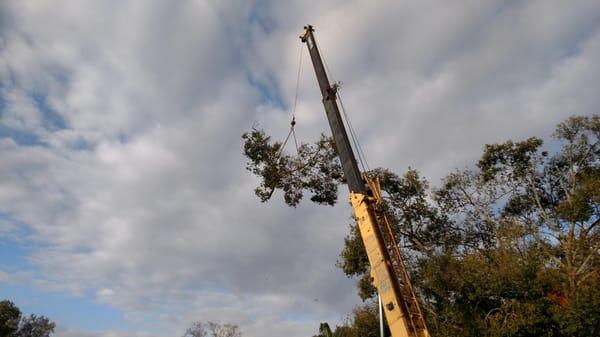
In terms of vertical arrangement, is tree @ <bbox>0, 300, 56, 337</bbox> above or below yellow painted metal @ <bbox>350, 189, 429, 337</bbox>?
above

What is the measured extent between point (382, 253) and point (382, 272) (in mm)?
Answer: 432

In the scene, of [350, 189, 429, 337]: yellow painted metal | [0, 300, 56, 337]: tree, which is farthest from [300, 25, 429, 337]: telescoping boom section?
[0, 300, 56, 337]: tree

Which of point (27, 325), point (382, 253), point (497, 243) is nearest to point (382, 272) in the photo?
point (382, 253)

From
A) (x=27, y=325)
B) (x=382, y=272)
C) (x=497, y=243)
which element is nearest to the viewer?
(x=382, y=272)

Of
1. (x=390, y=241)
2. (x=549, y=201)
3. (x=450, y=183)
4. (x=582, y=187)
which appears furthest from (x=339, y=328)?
(x=390, y=241)

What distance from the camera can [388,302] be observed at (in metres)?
A: 8.94

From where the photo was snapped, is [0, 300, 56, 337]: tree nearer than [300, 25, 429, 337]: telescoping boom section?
No

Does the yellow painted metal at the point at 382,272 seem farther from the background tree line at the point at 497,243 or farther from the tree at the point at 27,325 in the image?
the tree at the point at 27,325

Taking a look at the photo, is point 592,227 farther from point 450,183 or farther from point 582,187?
point 450,183

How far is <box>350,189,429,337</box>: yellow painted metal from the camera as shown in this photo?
866 centimetres

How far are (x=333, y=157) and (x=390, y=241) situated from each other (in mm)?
11558

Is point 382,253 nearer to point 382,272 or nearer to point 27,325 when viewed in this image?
point 382,272

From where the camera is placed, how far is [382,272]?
30.2 feet

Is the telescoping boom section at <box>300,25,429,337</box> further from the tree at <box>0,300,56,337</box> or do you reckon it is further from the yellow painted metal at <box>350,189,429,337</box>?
the tree at <box>0,300,56,337</box>
